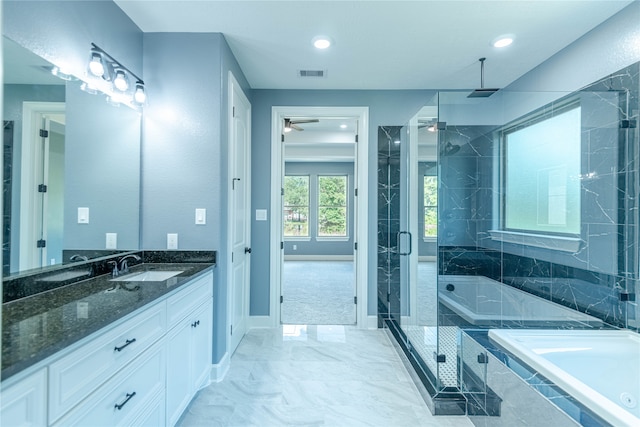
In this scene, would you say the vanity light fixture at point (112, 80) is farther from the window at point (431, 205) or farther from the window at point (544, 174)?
the window at point (544, 174)

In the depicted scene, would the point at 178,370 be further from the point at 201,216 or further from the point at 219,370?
the point at 201,216

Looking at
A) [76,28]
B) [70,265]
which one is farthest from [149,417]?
[76,28]

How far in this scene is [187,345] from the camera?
197 cm

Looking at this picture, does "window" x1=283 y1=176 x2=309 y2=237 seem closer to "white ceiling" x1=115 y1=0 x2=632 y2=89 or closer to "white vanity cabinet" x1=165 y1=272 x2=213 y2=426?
"white ceiling" x1=115 y1=0 x2=632 y2=89

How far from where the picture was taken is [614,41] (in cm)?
217

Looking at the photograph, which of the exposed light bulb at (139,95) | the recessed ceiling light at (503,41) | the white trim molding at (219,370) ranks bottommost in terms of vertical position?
the white trim molding at (219,370)

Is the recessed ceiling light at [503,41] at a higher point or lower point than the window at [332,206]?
higher

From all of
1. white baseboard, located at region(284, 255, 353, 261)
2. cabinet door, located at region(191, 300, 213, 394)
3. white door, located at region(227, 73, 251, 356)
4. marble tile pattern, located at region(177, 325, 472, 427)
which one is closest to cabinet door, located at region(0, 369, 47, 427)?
cabinet door, located at region(191, 300, 213, 394)

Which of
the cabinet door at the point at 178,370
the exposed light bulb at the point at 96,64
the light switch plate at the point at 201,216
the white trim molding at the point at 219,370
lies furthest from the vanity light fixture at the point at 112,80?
the white trim molding at the point at 219,370

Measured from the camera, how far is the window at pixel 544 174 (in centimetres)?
243

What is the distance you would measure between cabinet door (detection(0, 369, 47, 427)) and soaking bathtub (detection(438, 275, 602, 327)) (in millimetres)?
2567

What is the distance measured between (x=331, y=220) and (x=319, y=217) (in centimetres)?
31

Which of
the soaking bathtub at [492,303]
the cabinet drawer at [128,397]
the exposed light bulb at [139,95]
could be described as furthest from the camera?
the soaking bathtub at [492,303]

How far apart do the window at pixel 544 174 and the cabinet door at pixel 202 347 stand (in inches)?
110
